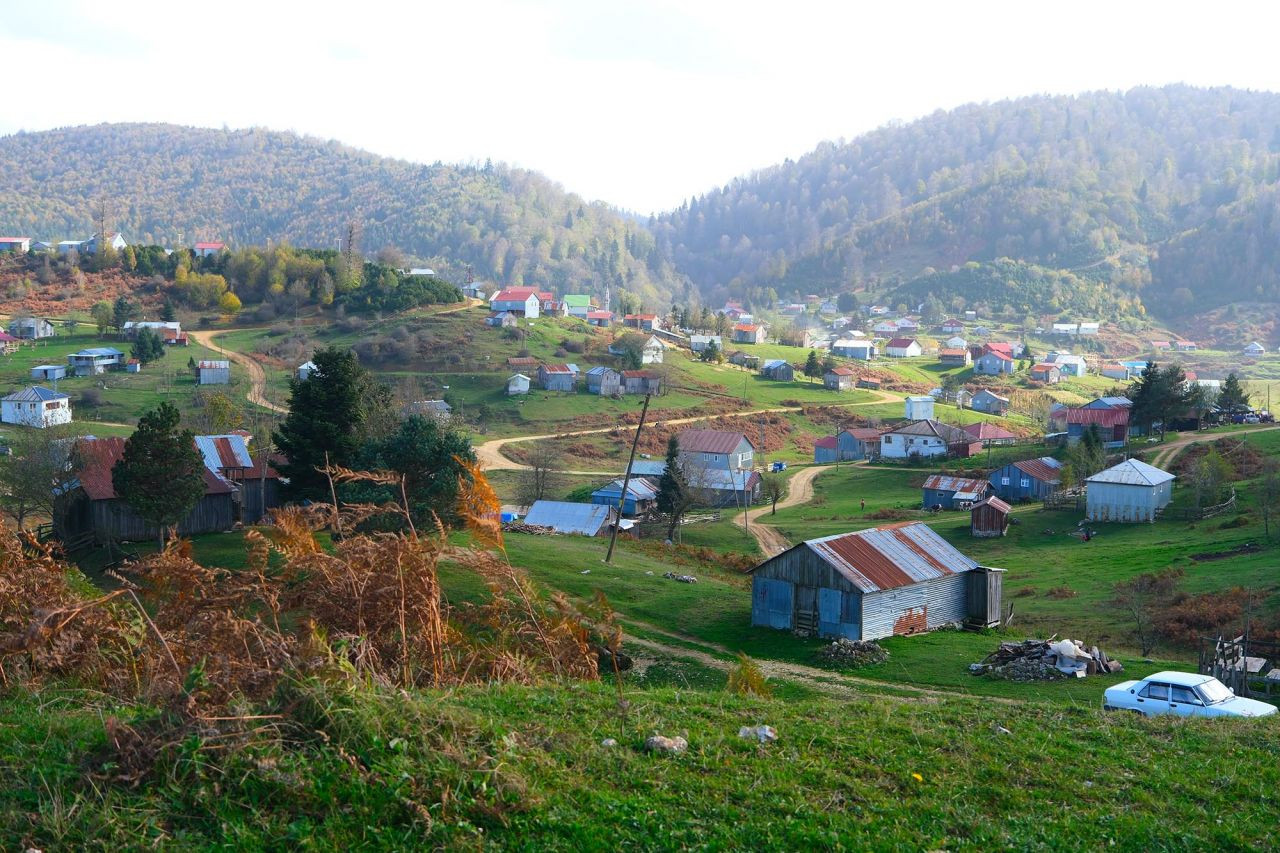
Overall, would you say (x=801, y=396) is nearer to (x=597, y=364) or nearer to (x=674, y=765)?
(x=597, y=364)

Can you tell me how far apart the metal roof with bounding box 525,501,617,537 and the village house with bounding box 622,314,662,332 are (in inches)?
2851

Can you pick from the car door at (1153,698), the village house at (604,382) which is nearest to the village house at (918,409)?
the village house at (604,382)

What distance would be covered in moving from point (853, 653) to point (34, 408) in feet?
183

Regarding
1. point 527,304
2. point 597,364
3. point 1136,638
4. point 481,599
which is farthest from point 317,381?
point 527,304

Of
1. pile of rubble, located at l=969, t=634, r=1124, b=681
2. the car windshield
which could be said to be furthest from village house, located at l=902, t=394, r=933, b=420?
the car windshield

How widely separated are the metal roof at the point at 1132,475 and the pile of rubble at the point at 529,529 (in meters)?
23.1

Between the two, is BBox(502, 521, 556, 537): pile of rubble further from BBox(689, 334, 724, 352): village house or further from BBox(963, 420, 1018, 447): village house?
BBox(689, 334, 724, 352): village house

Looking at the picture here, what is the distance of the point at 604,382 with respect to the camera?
83938 mm

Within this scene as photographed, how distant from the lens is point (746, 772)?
843 centimetres

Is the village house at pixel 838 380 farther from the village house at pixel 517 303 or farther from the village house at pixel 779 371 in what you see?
the village house at pixel 517 303

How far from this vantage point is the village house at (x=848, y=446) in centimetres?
7006

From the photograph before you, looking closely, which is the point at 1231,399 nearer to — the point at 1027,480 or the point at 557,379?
the point at 1027,480

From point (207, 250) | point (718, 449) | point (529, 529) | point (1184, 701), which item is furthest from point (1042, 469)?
point (207, 250)

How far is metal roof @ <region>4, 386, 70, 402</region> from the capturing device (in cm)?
6306
